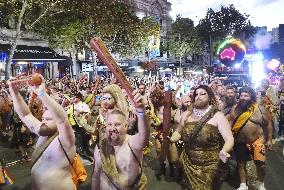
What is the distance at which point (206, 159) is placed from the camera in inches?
201

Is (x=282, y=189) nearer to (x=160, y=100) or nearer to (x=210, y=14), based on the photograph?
(x=160, y=100)

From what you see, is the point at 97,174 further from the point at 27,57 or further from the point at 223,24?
the point at 223,24

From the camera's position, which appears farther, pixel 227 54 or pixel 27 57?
pixel 27 57

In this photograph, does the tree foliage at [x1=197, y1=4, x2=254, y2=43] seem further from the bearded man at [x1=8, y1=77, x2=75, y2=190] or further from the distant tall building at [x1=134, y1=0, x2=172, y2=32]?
the bearded man at [x1=8, y1=77, x2=75, y2=190]

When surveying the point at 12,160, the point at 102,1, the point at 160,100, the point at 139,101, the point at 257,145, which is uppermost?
the point at 102,1

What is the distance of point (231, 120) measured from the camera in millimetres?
7422

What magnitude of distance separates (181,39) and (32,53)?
42559 millimetres

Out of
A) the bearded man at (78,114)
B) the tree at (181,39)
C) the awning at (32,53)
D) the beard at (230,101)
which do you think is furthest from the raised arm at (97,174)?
the tree at (181,39)

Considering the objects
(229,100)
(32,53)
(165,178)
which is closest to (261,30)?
(32,53)

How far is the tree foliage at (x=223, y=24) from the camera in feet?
260

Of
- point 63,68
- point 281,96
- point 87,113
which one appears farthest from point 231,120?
point 63,68

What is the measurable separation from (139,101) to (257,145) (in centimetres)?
424

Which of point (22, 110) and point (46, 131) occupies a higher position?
point (22, 110)

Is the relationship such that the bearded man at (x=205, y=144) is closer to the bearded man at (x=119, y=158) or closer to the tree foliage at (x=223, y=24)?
A: the bearded man at (x=119, y=158)
